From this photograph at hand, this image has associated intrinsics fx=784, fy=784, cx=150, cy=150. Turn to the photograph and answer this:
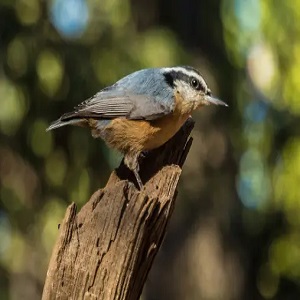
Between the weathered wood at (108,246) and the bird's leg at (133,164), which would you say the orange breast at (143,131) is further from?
the weathered wood at (108,246)

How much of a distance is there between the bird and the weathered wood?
1030 millimetres

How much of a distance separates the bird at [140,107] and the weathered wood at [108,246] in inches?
40.6

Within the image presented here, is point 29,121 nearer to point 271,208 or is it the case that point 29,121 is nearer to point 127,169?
point 127,169

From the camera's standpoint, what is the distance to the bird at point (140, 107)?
337 cm

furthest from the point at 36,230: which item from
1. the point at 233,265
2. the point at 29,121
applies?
the point at 233,265

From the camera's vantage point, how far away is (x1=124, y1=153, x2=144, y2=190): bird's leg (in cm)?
279

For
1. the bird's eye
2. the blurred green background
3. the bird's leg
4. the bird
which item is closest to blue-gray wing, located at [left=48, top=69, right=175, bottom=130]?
the bird

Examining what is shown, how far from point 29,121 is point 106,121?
1095 mm

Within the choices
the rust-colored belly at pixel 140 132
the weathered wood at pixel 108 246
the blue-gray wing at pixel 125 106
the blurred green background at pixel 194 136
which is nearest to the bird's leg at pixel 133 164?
the rust-colored belly at pixel 140 132

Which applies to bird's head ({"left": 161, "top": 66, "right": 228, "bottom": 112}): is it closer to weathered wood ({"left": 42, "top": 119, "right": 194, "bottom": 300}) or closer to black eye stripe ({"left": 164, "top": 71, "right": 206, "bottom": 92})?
black eye stripe ({"left": 164, "top": 71, "right": 206, "bottom": 92})

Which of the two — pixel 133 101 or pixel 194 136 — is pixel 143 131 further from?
pixel 194 136

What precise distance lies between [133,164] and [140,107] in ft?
1.61

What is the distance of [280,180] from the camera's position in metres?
5.86

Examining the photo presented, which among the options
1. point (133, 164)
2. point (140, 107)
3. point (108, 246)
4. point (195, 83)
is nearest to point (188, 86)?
point (195, 83)
